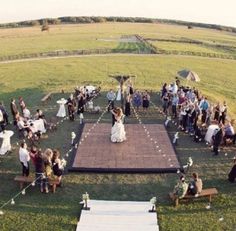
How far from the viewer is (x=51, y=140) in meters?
22.0

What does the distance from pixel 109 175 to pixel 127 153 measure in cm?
234

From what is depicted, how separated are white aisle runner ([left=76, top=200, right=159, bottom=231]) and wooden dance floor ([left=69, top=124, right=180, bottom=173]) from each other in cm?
278

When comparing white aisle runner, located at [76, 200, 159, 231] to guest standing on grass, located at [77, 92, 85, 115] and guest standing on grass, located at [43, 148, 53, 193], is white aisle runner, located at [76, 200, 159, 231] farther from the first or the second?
guest standing on grass, located at [77, 92, 85, 115]

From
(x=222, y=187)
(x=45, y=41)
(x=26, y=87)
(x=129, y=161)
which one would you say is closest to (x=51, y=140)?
(x=129, y=161)

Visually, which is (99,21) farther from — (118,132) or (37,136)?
(118,132)

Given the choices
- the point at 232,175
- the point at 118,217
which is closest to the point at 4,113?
the point at 118,217

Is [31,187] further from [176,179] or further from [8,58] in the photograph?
[8,58]

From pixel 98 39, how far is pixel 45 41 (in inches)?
367

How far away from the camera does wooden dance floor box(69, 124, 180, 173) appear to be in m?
18.5

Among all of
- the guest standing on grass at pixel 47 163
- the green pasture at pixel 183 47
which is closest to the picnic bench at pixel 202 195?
the guest standing on grass at pixel 47 163

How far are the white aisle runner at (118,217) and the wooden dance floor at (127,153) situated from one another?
2783mm

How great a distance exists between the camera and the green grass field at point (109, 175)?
15000 mm

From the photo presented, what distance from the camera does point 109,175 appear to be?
1798 cm

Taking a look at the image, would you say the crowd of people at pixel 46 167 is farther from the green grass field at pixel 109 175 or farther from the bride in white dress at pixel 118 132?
the bride in white dress at pixel 118 132
